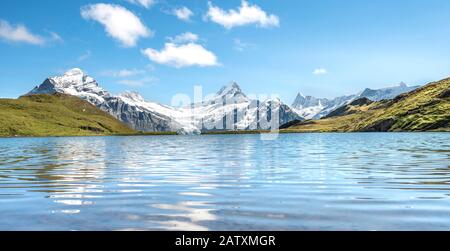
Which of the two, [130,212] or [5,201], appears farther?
[5,201]

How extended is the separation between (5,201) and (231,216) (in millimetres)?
12810

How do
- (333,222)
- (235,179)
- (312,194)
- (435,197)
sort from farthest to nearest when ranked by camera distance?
(235,179) → (312,194) → (435,197) → (333,222)

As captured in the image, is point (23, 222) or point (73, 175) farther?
point (73, 175)

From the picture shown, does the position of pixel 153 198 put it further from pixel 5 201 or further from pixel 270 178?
pixel 270 178

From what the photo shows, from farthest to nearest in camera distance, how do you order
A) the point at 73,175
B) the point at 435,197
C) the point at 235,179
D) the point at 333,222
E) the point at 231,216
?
the point at 73,175, the point at 235,179, the point at 435,197, the point at 231,216, the point at 333,222

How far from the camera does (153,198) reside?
78.5 ft

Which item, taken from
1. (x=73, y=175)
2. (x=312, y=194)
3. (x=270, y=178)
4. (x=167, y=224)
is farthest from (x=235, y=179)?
(x=167, y=224)

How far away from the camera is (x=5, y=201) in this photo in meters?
23.0
